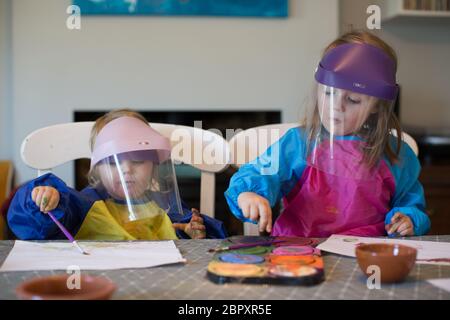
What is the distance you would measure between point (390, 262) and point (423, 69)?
111 inches

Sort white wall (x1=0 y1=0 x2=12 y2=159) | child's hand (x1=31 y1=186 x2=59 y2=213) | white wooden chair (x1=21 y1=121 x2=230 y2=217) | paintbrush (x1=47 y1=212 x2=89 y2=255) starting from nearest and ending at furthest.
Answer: paintbrush (x1=47 y1=212 x2=89 y2=255) → child's hand (x1=31 y1=186 x2=59 y2=213) → white wooden chair (x1=21 y1=121 x2=230 y2=217) → white wall (x1=0 y1=0 x2=12 y2=159)

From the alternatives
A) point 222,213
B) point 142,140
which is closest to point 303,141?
point 142,140

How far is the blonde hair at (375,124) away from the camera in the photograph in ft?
4.25

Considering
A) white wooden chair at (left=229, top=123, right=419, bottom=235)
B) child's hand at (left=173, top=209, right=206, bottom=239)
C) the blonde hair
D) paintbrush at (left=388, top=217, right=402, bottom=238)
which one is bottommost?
child's hand at (left=173, top=209, right=206, bottom=239)

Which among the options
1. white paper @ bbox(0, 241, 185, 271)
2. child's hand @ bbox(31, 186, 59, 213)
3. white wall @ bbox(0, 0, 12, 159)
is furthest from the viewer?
white wall @ bbox(0, 0, 12, 159)

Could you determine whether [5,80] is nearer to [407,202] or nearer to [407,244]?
[407,202]

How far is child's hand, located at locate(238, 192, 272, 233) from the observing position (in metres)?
1.09

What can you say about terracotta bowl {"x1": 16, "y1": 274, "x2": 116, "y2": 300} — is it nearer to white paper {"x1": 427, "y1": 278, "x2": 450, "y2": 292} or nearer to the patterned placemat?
the patterned placemat

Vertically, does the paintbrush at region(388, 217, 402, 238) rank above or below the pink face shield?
below

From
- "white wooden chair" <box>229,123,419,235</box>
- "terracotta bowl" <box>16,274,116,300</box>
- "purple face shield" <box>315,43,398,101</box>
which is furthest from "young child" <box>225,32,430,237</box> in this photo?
"terracotta bowl" <box>16,274,116,300</box>

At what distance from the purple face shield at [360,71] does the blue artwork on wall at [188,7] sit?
1824 millimetres

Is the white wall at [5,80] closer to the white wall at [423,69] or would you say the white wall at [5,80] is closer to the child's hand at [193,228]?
the white wall at [423,69]

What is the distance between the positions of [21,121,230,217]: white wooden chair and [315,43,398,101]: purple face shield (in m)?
0.38
